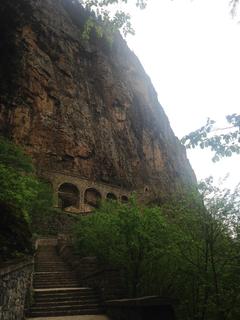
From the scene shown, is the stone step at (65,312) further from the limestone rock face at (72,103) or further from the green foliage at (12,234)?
the limestone rock face at (72,103)

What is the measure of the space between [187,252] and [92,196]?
34.3 metres

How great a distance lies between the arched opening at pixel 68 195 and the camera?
39306 millimetres

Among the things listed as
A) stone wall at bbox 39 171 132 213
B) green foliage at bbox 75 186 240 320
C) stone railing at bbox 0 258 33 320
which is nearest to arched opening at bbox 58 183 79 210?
stone wall at bbox 39 171 132 213

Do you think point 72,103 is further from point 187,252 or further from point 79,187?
point 187,252

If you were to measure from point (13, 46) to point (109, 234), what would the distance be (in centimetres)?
3435

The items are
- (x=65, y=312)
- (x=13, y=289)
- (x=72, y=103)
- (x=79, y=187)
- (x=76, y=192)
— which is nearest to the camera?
(x=13, y=289)

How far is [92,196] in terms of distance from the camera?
42250mm

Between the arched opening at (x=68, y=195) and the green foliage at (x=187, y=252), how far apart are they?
94.3ft

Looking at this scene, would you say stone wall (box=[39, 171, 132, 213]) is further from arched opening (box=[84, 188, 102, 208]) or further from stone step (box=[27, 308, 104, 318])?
stone step (box=[27, 308, 104, 318])

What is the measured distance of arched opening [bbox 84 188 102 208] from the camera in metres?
41.7

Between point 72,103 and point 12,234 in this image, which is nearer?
point 12,234

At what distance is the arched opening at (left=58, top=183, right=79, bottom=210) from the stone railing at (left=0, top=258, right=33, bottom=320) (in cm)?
3092

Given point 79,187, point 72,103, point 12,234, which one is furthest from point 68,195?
point 12,234

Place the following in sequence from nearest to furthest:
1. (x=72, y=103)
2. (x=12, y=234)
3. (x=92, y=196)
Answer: (x=12, y=234)
(x=92, y=196)
(x=72, y=103)
